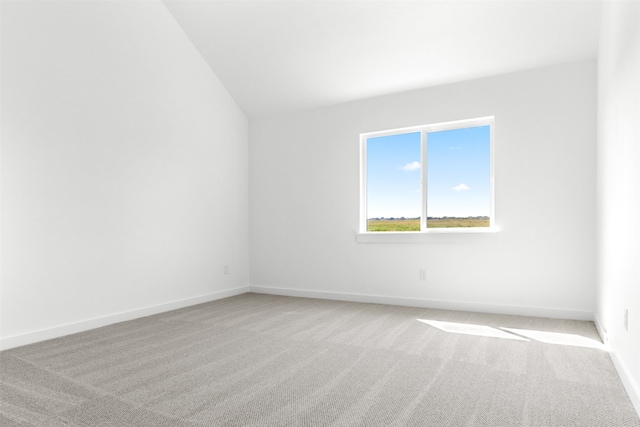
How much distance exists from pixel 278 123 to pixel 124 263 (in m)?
2.52

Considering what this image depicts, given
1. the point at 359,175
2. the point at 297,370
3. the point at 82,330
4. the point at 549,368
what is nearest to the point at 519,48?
the point at 359,175

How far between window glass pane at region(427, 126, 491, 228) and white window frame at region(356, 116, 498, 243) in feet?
0.14

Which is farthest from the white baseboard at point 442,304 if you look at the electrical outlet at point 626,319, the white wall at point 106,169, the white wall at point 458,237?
the electrical outlet at point 626,319

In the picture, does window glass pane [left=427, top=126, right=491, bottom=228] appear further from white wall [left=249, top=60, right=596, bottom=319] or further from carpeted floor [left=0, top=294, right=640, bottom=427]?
carpeted floor [left=0, top=294, right=640, bottom=427]

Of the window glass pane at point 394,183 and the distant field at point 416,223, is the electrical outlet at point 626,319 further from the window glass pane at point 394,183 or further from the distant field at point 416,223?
the window glass pane at point 394,183

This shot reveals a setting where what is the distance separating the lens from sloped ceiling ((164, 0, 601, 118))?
328 cm

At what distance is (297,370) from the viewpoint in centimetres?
228

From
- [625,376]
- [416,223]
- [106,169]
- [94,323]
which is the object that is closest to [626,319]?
[625,376]

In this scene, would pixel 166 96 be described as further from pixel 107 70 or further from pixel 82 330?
pixel 82 330

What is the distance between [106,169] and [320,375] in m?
2.64

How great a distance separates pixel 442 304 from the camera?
3971 mm

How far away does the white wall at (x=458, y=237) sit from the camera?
3.47 m

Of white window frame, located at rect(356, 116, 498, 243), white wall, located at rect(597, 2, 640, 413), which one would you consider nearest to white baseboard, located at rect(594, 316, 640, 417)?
white wall, located at rect(597, 2, 640, 413)

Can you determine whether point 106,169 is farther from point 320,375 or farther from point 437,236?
point 437,236
